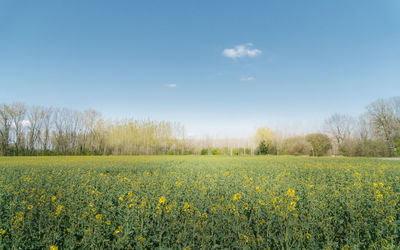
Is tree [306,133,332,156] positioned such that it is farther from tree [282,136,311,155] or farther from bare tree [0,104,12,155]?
bare tree [0,104,12,155]

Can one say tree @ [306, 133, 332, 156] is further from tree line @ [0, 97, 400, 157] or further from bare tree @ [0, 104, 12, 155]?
bare tree @ [0, 104, 12, 155]

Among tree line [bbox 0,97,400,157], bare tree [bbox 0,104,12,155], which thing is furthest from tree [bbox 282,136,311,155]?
bare tree [bbox 0,104,12,155]

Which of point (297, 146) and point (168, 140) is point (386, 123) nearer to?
point (297, 146)

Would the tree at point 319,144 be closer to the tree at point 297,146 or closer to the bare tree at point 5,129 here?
the tree at point 297,146

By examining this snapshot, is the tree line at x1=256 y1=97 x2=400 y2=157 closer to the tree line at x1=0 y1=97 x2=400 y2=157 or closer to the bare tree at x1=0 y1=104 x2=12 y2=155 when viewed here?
the tree line at x1=0 y1=97 x2=400 y2=157

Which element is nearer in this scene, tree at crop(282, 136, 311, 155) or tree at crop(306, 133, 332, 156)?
tree at crop(306, 133, 332, 156)

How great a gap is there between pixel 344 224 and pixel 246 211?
1656 millimetres

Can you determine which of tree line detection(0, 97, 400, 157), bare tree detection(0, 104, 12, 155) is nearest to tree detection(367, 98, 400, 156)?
tree line detection(0, 97, 400, 157)

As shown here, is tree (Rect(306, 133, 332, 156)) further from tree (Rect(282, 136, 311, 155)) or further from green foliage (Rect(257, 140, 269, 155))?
green foliage (Rect(257, 140, 269, 155))

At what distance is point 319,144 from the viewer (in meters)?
36.6

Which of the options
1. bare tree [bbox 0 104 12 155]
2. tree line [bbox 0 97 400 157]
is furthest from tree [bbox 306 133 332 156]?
bare tree [bbox 0 104 12 155]

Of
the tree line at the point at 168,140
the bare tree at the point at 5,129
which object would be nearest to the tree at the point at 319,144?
the tree line at the point at 168,140

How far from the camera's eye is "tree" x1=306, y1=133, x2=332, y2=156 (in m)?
36.6

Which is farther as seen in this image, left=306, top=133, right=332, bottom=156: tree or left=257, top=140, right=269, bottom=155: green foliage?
left=257, top=140, right=269, bottom=155: green foliage
